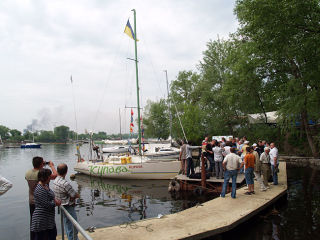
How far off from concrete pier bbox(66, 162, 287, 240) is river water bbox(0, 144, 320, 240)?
0.57 metres

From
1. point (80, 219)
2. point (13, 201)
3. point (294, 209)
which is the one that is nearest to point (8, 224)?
point (80, 219)

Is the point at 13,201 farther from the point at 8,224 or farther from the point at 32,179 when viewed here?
the point at 32,179

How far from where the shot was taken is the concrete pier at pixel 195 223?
5961 millimetres

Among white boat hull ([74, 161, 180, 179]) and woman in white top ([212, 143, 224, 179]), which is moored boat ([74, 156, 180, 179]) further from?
woman in white top ([212, 143, 224, 179])

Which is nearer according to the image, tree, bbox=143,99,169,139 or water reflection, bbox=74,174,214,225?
water reflection, bbox=74,174,214,225

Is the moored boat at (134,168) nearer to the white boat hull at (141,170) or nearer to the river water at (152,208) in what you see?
the white boat hull at (141,170)

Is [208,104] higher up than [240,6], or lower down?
lower down

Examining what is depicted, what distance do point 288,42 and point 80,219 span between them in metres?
16.0

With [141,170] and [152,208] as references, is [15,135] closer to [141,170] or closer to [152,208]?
[141,170]

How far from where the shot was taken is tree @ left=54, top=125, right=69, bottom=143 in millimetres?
163300

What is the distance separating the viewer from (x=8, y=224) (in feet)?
35.4

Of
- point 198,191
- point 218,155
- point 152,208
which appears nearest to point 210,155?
point 218,155

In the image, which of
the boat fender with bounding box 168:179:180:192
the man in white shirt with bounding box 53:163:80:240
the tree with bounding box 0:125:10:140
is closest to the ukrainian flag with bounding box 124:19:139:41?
the boat fender with bounding box 168:179:180:192

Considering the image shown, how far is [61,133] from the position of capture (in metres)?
167
